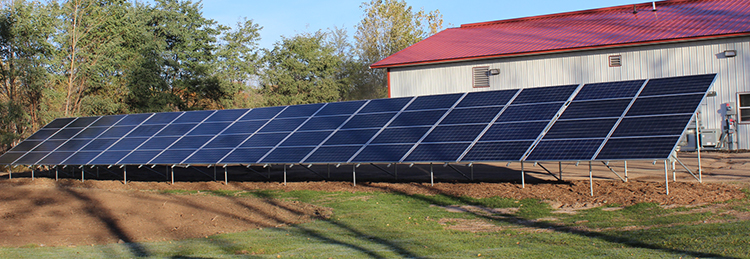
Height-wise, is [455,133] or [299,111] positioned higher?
[299,111]

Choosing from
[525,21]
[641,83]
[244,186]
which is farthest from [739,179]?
[525,21]

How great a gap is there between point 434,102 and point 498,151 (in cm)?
492

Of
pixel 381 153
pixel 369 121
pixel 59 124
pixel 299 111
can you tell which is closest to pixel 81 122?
pixel 59 124

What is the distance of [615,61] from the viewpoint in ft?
92.6

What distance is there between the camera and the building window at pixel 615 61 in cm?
2811

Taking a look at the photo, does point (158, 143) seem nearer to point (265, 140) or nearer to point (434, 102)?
point (265, 140)

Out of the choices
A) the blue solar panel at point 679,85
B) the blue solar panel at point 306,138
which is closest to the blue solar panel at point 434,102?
the blue solar panel at point 306,138

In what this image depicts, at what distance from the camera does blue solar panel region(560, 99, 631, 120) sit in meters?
16.5

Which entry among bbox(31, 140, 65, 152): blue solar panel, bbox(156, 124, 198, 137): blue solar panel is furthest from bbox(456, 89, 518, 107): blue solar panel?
bbox(31, 140, 65, 152): blue solar panel

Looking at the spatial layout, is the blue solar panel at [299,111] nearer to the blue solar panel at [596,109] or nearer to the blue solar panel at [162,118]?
the blue solar panel at [162,118]

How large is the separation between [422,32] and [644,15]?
1346 inches

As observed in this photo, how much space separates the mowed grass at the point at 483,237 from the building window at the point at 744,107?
51.3 ft

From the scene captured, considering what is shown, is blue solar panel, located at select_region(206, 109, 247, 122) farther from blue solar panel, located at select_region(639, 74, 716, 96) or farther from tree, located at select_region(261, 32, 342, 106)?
tree, located at select_region(261, 32, 342, 106)

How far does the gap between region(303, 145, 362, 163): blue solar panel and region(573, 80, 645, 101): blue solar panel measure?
750 cm
